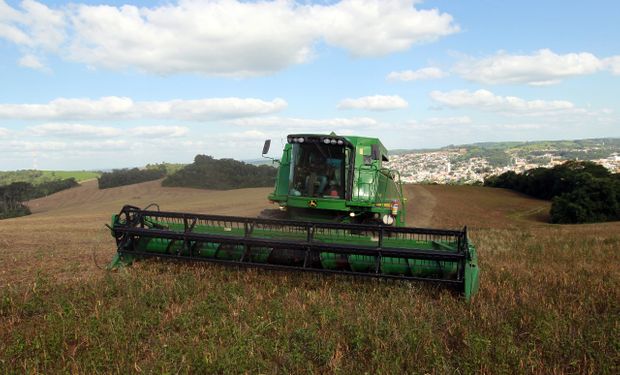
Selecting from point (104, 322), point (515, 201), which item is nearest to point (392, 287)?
point (104, 322)

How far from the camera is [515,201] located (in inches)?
1458

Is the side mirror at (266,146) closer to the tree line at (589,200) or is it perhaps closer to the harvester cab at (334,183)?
the harvester cab at (334,183)

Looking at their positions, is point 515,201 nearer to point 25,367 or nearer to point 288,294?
point 288,294

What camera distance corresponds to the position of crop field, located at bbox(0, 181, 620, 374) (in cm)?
331

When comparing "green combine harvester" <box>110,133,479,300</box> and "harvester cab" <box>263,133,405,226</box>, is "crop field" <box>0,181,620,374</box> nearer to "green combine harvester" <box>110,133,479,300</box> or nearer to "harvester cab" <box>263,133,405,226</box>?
"green combine harvester" <box>110,133,479,300</box>

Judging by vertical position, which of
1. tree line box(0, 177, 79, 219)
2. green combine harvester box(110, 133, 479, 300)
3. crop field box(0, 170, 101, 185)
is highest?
green combine harvester box(110, 133, 479, 300)

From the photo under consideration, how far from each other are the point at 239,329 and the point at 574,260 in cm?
651

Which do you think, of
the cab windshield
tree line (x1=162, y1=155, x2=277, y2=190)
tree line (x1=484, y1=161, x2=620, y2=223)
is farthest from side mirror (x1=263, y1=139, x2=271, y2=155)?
tree line (x1=162, y1=155, x2=277, y2=190)

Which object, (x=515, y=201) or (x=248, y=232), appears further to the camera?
(x=515, y=201)

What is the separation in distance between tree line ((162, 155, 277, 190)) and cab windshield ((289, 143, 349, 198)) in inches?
1581

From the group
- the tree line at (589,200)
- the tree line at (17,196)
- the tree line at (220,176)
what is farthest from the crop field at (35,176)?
the tree line at (589,200)

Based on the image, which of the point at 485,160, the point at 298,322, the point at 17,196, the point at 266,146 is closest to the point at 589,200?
the point at 266,146

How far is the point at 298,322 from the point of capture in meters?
4.17

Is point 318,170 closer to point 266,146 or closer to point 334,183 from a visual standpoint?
point 334,183
